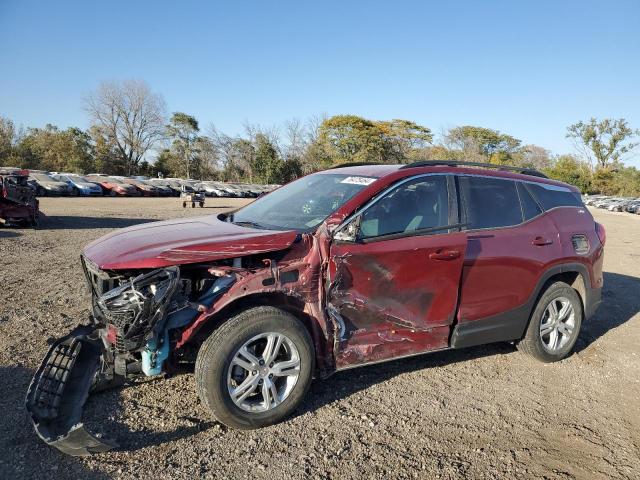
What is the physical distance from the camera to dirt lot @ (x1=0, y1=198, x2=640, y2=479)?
109 inches

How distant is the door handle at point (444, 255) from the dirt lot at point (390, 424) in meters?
1.12

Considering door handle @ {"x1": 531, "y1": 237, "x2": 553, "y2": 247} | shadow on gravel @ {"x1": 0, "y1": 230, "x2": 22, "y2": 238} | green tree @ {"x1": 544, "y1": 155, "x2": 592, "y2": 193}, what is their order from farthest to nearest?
green tree @ {"x1": 544, "y1": 155, "x2": 592, "y2": 193}
shadow on gravel @ {"x1": 0, "y1": 230, "x2": 22, "y2": 238}
door handle @ {"x1": 531, "y1": 237, "x2": 553, "y2": 247}

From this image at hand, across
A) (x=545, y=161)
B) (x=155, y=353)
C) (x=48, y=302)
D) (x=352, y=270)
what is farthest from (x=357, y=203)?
(x=545, y=161)

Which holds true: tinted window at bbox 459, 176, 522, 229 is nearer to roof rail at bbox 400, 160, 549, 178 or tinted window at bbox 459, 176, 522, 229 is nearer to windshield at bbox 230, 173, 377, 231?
roof rail at bbox 400, 160, 549, 178

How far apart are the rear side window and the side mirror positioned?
224cm

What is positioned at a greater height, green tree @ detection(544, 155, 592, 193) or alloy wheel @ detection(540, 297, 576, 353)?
green tree @ detection(544, 155, 592, 193)

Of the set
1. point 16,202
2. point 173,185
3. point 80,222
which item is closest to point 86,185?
point 173,185

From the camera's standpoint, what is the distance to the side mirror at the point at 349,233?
128 inches

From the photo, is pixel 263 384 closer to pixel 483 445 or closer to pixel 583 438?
pixel 483 445

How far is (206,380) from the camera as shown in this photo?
9.43 ft

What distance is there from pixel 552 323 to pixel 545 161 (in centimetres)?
9186

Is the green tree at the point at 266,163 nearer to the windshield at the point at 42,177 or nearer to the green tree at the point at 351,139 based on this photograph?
the green tree at the point at 351,139

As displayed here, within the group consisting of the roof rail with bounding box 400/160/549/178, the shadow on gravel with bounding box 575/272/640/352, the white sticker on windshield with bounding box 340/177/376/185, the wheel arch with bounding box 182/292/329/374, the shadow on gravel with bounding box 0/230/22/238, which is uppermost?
the roof rail with bounding box 400/160/549/178

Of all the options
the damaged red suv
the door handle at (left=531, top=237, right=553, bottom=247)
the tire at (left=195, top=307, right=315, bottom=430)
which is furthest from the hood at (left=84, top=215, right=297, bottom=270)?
the door handle at (left=531, top=237, right=553, bottom=247)
